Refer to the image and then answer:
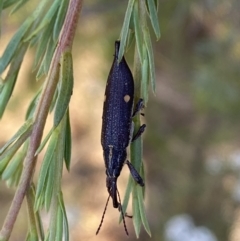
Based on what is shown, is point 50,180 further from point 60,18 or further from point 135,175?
point 60,18

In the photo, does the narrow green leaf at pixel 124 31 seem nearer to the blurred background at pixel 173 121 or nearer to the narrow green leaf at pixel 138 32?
the narrow green leaf at pixel 138 32

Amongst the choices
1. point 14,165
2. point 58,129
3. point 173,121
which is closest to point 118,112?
point 58,129

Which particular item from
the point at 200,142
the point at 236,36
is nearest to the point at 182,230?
the point at 200,142

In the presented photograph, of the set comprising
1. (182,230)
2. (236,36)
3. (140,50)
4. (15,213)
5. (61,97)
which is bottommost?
(182,230)

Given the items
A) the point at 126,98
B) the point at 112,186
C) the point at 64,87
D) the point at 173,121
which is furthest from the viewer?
the point at 173,121

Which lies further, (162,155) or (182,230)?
(162,155)

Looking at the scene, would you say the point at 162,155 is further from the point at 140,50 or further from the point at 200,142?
the point at 140,50
